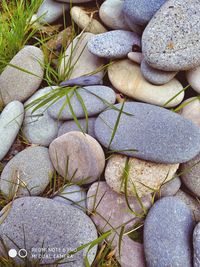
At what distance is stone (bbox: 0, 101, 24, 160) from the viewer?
4.96 ft

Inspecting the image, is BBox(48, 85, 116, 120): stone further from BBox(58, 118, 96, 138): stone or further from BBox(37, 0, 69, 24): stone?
BBox(37, 0, 69, 24): stone

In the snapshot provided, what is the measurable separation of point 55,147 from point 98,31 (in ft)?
2.11

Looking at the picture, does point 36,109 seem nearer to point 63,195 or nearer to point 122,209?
point 63,195

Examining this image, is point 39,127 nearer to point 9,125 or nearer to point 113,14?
point 9,125

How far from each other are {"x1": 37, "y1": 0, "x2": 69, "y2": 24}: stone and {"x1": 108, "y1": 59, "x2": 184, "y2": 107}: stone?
490mm

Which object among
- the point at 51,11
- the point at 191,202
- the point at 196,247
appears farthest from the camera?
the point at 51,11

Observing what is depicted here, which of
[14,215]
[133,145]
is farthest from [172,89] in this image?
[14,215]

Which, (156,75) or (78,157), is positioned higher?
(156,75)

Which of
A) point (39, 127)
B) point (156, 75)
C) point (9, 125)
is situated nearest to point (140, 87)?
point (156, 75)

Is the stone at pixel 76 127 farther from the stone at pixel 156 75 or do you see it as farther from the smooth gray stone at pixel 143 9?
the smooth gray stone at pixel 143 9

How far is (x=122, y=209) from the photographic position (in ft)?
4.54

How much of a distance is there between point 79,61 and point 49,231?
2.55 feet

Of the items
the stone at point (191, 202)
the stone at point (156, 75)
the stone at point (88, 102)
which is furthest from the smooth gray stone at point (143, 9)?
the stone at point (191, 202)

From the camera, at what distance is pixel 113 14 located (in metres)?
1.62
